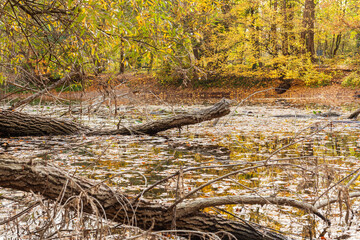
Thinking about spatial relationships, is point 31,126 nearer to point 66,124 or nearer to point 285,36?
point 66,124

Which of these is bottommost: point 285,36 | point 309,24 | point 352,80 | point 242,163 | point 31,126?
point 242,163

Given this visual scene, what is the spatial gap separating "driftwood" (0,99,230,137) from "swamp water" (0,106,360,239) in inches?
11.4

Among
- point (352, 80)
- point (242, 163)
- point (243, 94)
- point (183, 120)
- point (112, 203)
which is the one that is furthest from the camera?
point (243, 94)

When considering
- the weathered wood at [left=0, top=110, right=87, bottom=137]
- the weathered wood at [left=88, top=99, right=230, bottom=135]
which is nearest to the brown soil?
the weathered wood at [left=88, top=99, right=230, bottom=135]

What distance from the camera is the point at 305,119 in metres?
14.1

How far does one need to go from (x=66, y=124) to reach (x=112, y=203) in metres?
7.44

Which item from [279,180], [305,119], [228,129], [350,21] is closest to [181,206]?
[279,180]

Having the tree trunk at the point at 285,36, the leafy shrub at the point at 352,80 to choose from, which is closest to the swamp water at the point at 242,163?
the leafy shrub at the point at 352,80

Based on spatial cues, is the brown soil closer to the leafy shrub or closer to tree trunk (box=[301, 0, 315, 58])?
the leafy shrub

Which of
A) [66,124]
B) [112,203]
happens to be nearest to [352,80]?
[66,124]

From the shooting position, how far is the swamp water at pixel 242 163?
3.54 m

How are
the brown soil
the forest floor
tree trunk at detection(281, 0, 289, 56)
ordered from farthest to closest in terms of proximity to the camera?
tree trunk at detection(281, 0, 289, 56) < the forest floor < the brown soil

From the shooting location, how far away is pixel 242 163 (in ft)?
9.93

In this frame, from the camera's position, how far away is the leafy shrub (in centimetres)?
2497
